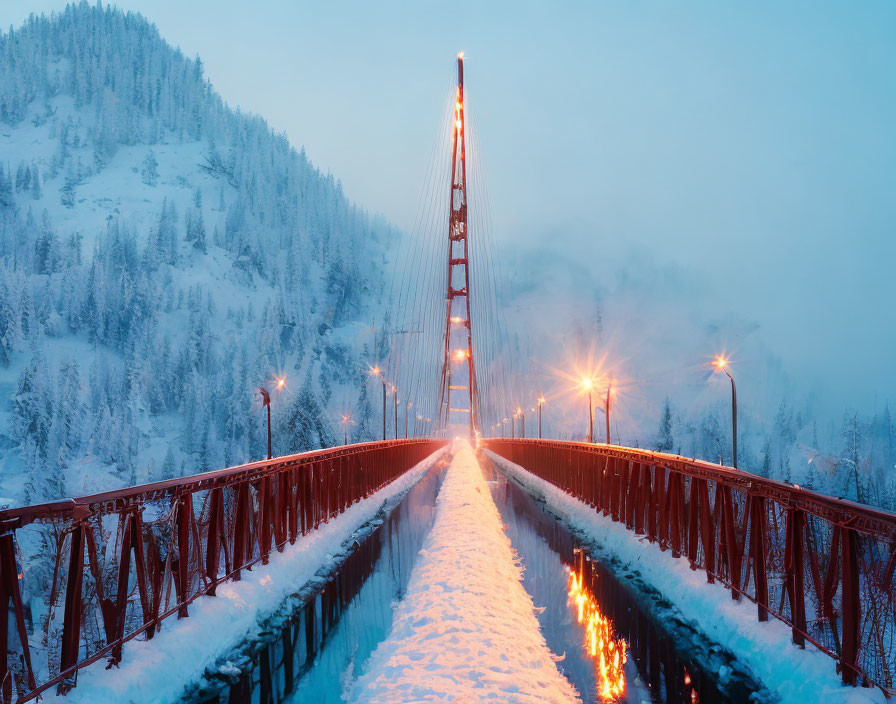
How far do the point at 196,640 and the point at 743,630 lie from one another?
18.8 ft

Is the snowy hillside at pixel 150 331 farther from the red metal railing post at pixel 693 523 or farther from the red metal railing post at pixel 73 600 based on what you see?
the red metal railing post at pixel 73 600

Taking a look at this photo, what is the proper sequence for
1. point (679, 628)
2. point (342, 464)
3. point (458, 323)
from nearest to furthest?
1. point (679, 628)
2. point (342, 464)
3. point (458, 323)

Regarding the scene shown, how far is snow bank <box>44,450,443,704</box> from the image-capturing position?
468 centimetres

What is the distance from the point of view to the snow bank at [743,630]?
16.0 ft

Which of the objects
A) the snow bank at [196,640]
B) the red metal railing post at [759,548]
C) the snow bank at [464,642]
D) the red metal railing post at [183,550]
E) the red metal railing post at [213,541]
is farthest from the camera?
the red metal railing post at [213,541]

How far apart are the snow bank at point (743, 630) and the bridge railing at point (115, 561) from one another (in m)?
5.84

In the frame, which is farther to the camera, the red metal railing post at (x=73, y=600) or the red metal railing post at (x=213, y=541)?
the red metal railing post at (x=213, y=541)

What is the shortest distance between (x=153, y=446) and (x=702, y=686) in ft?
393

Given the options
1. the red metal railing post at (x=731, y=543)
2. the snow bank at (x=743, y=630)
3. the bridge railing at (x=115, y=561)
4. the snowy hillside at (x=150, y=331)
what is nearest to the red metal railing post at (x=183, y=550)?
the bridge railing at (x=115, y=561)

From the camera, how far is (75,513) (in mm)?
4645

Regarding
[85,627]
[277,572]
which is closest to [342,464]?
[277,572]

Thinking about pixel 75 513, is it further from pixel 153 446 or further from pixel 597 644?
pixel 153 446

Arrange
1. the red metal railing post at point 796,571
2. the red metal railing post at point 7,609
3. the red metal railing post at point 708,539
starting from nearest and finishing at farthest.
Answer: the red metal railing post at point 7,609
the red metal railing post at point 796,571
the red metal railing post at point 708,539

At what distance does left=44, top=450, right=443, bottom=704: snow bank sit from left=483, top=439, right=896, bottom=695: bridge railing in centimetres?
568
